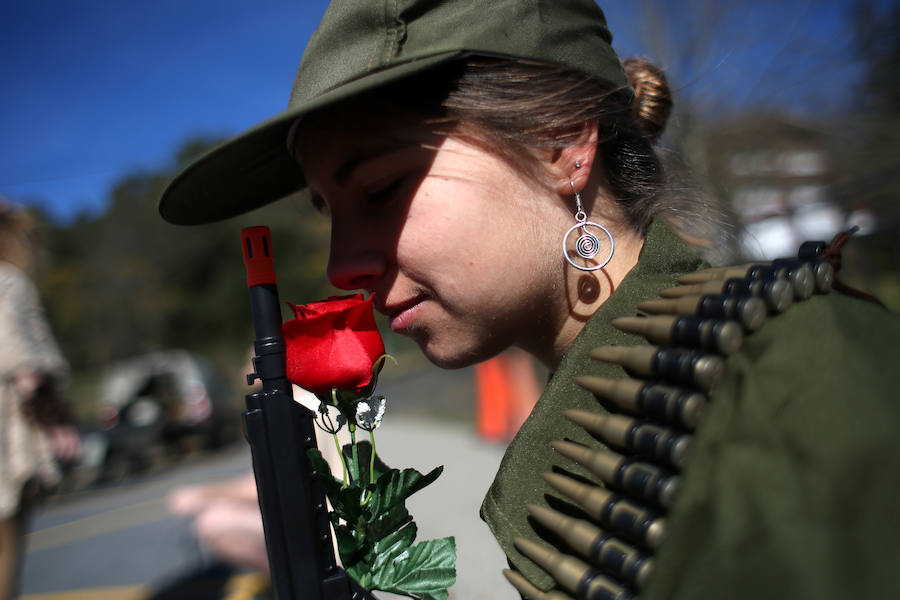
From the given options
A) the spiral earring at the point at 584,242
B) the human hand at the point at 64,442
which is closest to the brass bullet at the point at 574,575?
the spiral earring at the point at 584,242

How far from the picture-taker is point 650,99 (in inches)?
73.5

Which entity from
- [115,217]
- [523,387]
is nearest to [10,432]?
[523,387]

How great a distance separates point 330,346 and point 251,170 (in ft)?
2.40

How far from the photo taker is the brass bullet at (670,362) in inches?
39.5

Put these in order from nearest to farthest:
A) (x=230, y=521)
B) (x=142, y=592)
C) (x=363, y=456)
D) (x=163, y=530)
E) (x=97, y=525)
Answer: (x=363, y=456) < (x=230, y=521) < (x=142, y=592) < (x=163, y=530) < (x=97, y=525)

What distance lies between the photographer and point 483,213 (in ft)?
4.70

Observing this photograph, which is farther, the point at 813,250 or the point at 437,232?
the point at 437,232

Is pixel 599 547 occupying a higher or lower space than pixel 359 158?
lower

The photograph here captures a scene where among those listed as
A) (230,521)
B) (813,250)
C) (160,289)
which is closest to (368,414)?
(813,250)

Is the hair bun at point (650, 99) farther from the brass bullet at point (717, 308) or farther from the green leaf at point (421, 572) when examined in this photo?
the green leaf at point (421, 572)

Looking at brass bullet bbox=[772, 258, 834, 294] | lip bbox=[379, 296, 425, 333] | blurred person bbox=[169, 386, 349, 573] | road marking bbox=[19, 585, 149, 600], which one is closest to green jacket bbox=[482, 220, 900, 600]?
brass bullet bbox=[772, 258, 834, 294]

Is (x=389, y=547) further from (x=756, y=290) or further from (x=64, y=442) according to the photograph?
(x=64, y=442)

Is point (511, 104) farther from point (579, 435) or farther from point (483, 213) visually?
point (579, 435)

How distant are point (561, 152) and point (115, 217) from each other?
4610 cm
